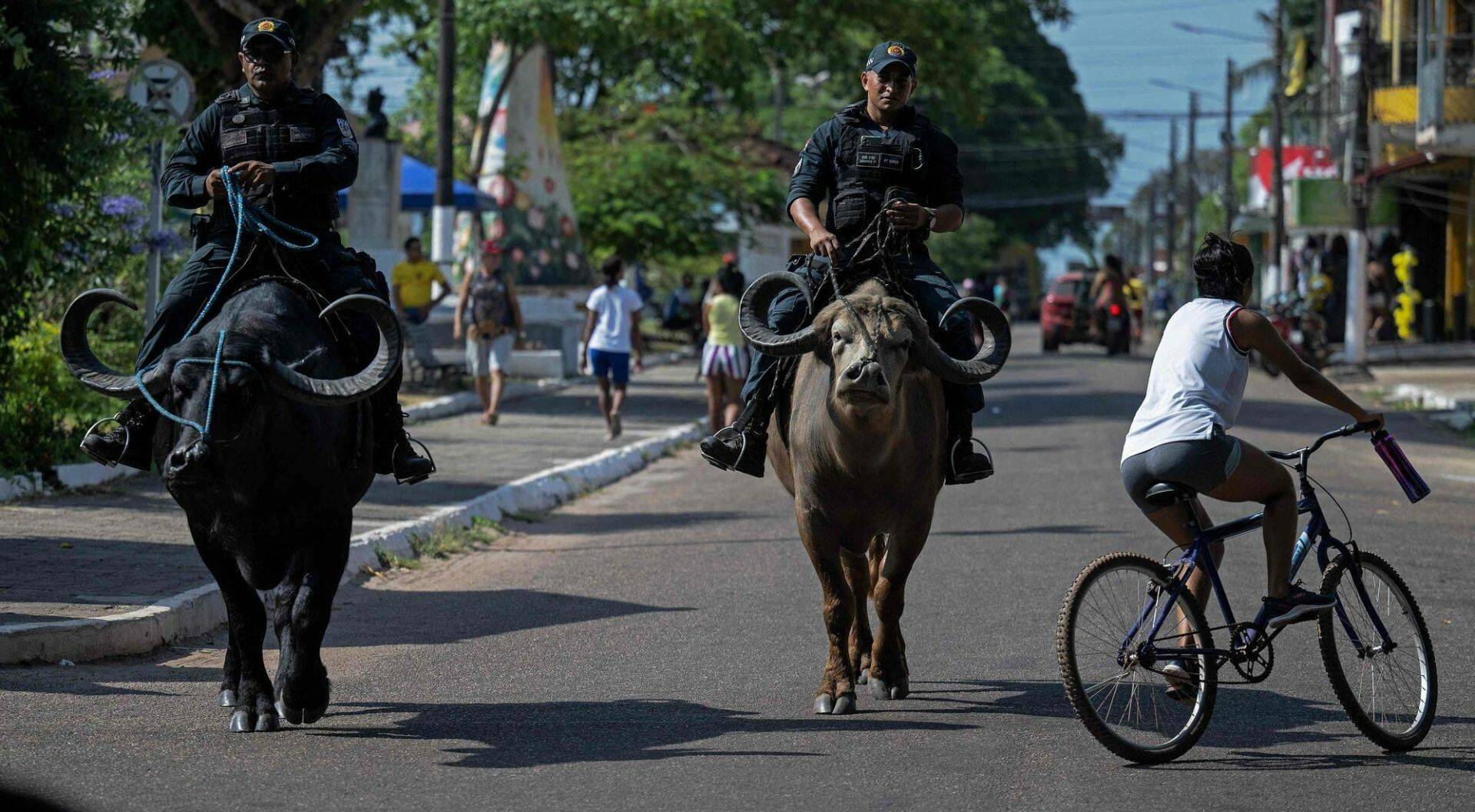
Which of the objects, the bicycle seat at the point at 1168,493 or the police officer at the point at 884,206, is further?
the police officer at the point at 884,206

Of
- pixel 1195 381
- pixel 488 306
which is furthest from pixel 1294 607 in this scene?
pixel 488 306

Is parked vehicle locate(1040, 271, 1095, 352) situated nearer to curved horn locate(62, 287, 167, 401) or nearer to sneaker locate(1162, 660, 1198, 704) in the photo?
sneaker locate(1162, 660, 1198, 704)

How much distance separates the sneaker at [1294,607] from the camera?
682 centimetres

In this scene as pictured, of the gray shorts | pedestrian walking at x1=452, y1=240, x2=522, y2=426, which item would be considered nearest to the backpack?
pedestrian walking at x1=452, y1=240, x2=522, y2=426

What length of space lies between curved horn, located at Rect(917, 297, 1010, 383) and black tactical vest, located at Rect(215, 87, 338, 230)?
2.52m

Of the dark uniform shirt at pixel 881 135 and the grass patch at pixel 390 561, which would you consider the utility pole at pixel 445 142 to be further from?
the dark uniform shirt at pixel 881 135

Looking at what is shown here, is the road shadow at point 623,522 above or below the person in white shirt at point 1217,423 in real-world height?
below

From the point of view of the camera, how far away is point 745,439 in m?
8.12

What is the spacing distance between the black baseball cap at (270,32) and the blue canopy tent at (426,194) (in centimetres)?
2087

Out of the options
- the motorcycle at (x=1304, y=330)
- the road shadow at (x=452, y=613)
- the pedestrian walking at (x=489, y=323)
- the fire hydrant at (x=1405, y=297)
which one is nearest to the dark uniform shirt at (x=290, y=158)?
the road shadow at (x=452, y=613)

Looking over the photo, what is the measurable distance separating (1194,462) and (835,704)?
1.66 m

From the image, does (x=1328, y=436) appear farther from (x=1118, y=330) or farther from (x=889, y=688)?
(x=1118, y=330)

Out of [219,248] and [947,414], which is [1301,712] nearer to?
[947,414]

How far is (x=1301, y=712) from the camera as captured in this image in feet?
Answer: 24.4
